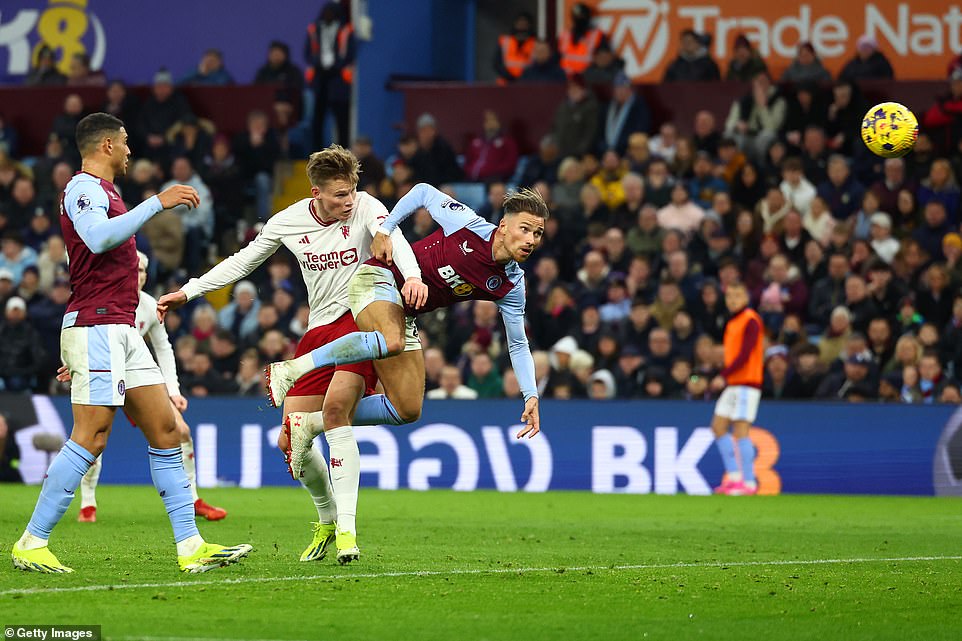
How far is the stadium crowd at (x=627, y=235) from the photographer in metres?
19.4

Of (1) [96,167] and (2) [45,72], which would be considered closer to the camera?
(1) [96,167]

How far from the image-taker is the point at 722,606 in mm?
8469

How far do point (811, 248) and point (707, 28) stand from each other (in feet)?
20.3

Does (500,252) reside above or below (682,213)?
below

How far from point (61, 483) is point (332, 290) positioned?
7.39ft

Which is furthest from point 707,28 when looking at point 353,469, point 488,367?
point 353,469

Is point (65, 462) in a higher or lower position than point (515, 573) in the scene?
higher

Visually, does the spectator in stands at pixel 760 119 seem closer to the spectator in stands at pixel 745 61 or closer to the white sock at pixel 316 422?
the spectator in stands at pixel 745 61

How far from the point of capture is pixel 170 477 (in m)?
9.15

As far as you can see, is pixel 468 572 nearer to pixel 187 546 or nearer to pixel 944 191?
pixel 187 546

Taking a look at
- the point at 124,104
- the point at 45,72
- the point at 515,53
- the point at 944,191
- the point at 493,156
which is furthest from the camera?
the point at 45,72

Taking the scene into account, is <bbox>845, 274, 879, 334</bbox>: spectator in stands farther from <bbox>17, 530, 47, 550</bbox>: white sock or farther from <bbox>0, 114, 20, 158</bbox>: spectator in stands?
<bbox>0, 114, 20, 158</bbox>: spectator in stands

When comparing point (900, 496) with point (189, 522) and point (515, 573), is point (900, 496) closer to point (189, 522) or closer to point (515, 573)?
point (515, 573)

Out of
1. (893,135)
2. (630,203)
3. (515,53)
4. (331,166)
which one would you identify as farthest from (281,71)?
(331,166)
